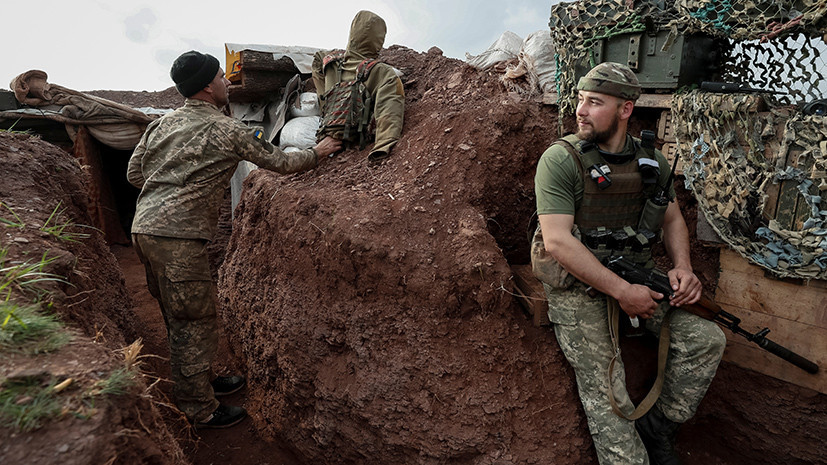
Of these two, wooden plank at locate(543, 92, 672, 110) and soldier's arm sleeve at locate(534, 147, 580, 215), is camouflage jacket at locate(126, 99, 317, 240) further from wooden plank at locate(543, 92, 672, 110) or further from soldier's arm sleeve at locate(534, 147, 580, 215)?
wooden plank at locate(543, 92, 672, 110)

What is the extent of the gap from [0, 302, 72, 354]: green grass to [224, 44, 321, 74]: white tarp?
463 cm

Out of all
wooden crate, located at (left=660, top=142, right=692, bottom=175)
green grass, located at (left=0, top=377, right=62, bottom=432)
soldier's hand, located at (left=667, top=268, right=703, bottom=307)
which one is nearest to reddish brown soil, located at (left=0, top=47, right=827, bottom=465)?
wooden crate, located at (left=660, top=142, right=692, bottom=175)

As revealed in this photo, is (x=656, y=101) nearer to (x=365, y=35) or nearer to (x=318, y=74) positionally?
(x=365, y=35)

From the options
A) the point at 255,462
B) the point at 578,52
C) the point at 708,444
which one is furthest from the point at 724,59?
the point at 255,462

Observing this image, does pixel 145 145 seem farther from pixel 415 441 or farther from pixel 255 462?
pixel 415 441

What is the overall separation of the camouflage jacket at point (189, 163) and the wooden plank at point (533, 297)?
6.12ft

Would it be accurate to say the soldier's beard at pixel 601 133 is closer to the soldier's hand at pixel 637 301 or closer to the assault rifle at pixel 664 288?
the assault rifle at pixel 664 288

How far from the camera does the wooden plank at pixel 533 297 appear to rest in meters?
2.75

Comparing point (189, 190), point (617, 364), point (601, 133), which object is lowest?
point (617, 364)

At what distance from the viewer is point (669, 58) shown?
3105mm

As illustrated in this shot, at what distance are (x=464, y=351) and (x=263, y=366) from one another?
1.88m

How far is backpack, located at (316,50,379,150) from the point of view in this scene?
4.00 m

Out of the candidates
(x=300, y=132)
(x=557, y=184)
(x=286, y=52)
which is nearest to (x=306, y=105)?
(x=300, y=132)

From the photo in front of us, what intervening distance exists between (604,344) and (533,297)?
0.46 metres
